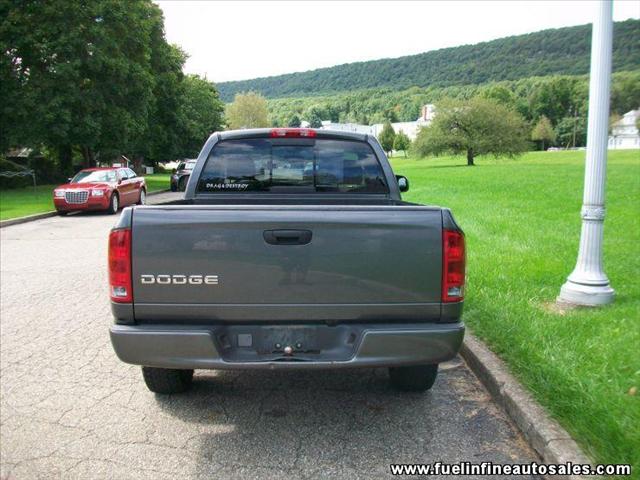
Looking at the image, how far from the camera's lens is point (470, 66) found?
160 meters

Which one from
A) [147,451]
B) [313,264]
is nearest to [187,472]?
[147,451]

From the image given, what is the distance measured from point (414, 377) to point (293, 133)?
2.25 metres

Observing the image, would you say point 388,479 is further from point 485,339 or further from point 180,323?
point 485,339

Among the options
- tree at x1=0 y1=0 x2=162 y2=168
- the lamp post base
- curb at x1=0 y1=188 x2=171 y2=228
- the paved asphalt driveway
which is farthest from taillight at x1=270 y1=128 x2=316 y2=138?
tree at x1=0 y1=0 x2=162 y2=168

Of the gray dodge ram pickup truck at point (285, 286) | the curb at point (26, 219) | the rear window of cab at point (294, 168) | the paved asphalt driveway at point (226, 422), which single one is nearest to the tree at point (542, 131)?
the curb at point (26, 219)

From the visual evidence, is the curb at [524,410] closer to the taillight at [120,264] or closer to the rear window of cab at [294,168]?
the rear window of cab at [294,168]

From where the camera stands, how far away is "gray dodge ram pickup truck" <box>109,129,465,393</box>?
312cm

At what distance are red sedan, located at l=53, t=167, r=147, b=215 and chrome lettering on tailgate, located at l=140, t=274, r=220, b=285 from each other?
1696cm

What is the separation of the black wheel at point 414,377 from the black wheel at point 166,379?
1.54 meters

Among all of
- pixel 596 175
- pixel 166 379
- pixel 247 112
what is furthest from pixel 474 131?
pixel 166 379

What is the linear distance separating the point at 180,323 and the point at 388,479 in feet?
4.70

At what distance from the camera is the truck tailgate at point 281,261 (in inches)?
123

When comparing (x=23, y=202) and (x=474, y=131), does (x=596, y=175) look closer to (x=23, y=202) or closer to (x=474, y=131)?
(x=23, y=202)

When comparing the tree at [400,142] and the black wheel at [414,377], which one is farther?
the tree at [400,142]
